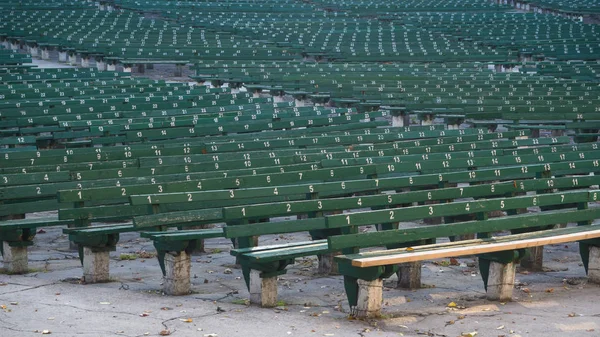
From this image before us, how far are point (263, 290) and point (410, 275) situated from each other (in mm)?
1562

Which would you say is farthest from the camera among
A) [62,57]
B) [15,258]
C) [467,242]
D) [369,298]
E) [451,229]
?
[62,57]

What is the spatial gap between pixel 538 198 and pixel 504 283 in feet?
4.32

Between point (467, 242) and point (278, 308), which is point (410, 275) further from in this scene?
point (278, 308)

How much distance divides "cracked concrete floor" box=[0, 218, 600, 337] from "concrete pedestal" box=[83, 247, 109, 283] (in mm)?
143

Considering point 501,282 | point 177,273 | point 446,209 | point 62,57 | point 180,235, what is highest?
point 62,57

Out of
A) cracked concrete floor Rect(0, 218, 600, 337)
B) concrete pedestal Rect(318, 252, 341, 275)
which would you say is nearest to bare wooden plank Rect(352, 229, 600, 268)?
cracked concrete floor Rect(0, 218, 600, 337)

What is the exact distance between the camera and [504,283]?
344 inches

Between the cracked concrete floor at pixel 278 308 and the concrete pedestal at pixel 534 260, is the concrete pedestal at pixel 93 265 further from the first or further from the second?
the concrete pedestal at pixel 534 260

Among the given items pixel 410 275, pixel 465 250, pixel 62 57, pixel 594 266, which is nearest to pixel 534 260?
pixel 594 266

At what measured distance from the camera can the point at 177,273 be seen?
8.73 m

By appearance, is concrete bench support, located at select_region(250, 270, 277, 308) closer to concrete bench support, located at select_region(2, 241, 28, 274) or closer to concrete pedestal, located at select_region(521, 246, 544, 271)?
concrete bench support, located at select_region(2, 241, 28, 274)

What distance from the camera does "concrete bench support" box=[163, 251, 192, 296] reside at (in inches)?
344

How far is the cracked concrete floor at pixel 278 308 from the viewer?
761 cm

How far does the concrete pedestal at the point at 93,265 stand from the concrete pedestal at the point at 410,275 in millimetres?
2774
